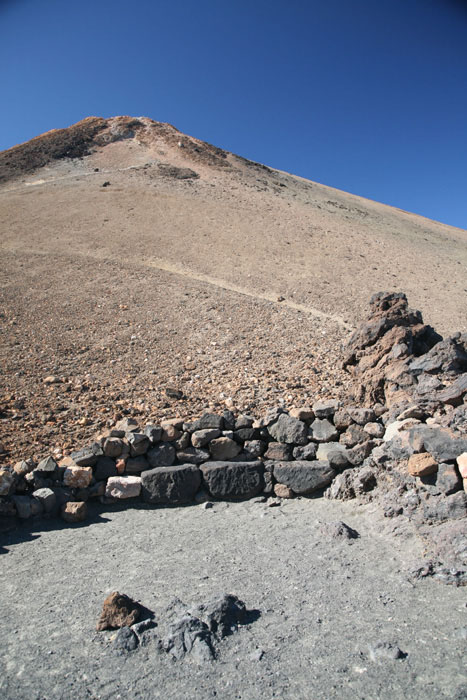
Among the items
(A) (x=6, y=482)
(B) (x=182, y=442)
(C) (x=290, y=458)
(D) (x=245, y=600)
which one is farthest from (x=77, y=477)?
(C) (x=290, y=458)

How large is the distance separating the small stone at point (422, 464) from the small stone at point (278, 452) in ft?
5.63

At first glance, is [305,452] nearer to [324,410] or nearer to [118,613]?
[324,410]

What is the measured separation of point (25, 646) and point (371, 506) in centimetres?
363

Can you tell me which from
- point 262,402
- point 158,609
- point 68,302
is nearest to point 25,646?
point 158,609

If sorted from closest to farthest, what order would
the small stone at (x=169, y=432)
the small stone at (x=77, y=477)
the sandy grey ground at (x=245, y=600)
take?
the sandy grey ground at (x=245, y=600)
the small stone at (x=77, y=477)
the small stone at (x=169, y=432)

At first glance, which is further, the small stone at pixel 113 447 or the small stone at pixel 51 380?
the small stone at pixel 51 380

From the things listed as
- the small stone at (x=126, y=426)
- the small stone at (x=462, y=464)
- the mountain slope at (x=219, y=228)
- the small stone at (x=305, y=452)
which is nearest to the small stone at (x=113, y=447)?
the small stone at (x=126, y=426)

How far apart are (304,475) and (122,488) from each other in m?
2.31

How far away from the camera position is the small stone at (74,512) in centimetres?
493

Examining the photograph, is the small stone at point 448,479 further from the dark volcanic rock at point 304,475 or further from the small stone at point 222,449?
the small stone at point 222,449

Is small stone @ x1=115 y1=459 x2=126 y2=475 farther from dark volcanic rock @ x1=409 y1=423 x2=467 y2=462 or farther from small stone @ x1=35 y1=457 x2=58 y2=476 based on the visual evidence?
dark volcanic rock @ x1=409 y1=423 x2=467 y2=462

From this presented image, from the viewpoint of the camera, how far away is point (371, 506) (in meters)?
4.97

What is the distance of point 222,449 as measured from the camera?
5.86 meters

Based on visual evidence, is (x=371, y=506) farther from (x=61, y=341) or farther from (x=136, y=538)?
(x=61, y=341)
